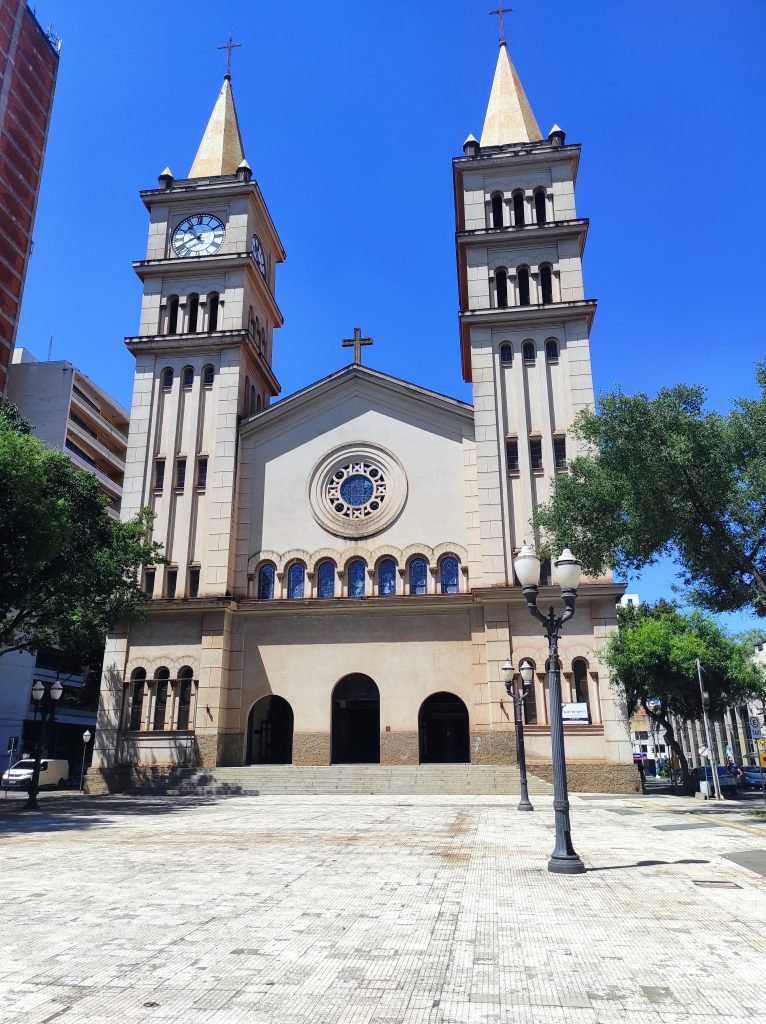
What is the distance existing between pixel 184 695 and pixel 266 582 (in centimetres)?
554

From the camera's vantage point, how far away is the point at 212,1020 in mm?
4844

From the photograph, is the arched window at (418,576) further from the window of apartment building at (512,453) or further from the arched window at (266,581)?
the arched window at (266,581)

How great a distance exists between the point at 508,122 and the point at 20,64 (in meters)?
30.2

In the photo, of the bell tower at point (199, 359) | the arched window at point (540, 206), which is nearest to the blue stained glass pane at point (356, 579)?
the bell tower at point (199, 359)

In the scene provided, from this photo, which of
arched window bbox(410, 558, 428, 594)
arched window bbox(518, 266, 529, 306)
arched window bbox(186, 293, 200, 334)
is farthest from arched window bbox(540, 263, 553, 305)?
arched window bbox(186, 293, 200, 334)

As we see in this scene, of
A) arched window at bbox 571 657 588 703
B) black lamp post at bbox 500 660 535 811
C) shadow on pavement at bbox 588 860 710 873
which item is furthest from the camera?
arched window at bbox 571 657 588 703

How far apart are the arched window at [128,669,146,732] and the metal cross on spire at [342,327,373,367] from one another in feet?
53.1

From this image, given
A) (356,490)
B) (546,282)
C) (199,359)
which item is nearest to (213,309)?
(199,359)

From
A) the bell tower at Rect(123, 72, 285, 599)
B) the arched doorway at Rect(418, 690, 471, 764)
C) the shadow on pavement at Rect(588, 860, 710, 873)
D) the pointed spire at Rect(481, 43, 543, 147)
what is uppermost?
the pointed spire at Rect(481, 43, 543, 147)

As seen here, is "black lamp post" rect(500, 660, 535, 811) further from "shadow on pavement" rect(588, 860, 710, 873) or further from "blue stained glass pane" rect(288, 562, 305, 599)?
"blue stained glass pane" rect(288, 562, 305, 599)

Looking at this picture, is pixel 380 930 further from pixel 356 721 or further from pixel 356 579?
pixel 356 721

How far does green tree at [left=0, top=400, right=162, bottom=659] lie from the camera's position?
66.3 ft

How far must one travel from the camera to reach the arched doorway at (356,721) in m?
31.1

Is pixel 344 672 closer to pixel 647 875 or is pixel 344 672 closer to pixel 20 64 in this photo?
pixel 647 875
